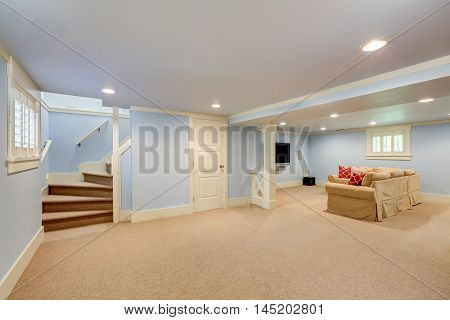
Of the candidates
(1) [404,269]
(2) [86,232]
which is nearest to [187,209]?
(2) [86,232]

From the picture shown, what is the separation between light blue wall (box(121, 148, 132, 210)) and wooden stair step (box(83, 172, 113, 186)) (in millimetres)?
508

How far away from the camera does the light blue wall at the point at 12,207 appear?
6.07ft

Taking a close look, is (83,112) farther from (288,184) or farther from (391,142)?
(391,142)

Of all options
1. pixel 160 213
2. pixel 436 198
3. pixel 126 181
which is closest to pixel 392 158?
A: pixel 436 198

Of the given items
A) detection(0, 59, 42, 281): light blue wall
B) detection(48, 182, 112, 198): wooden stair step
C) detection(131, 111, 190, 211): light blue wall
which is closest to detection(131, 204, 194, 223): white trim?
detection(131, 111, 190, 211): light blue wall

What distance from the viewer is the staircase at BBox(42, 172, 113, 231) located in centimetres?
356

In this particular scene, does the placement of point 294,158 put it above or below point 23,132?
below

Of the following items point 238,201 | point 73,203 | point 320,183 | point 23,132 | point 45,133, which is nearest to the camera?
point 23,132

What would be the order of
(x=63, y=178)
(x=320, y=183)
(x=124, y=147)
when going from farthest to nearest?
1. (x=320, y=183)
2. (x=63, y=178)
3. (x=124, y=147)

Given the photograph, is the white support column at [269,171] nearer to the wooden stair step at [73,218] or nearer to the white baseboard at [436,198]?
the wooden stair step at [73,218]

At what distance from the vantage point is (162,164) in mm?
4250

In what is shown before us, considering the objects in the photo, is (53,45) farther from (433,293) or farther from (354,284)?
(433,293)

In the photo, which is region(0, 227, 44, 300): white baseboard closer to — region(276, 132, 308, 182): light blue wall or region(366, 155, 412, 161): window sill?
region(276, 132, 308, 182): light blue wall

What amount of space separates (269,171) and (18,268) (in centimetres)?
418
